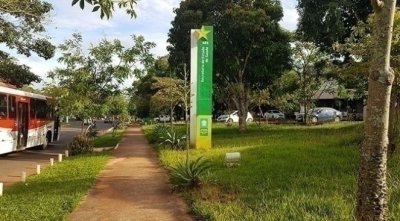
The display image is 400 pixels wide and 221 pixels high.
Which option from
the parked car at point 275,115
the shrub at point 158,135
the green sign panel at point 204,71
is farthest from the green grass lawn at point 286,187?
the parked car at point 275,115

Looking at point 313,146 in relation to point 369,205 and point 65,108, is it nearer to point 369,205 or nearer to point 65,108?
point 65,108

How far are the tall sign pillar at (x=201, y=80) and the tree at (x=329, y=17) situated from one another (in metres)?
5.64

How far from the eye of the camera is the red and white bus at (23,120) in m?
19.8

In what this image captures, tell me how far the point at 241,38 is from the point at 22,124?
13.0m

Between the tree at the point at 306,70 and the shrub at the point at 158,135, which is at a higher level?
the tree at the point at 306,70

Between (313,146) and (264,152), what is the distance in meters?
2.09

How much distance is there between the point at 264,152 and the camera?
16.9 metres

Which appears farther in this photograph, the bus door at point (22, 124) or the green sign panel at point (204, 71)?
the bus door at point (22, 124)

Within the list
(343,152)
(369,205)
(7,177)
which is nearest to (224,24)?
(343,152)

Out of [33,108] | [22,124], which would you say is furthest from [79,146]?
[33,108]

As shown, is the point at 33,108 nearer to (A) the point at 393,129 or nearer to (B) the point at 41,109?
(B) the point at 41,109

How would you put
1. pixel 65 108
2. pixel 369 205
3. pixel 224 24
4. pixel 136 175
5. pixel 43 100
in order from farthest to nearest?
pixel 224 24
pixel 43 100
pixel 65 108
pixel 136 175
pixel 369 205

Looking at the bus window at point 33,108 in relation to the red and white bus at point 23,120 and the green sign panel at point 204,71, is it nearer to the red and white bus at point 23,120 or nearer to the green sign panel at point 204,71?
the red and white bus at point 23,120

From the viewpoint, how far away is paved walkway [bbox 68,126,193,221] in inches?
342
